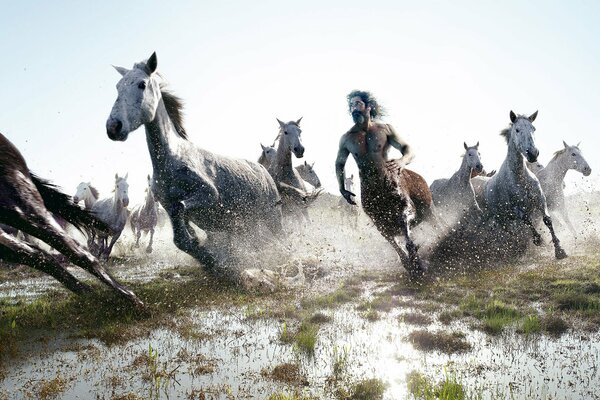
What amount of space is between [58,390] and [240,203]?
5.29m

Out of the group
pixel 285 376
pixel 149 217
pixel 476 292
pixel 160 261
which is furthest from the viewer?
pixel 149 217

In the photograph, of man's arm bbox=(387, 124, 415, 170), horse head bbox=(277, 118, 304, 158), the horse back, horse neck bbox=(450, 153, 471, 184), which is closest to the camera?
man's arm bbox=(387, 124, 415, 170)

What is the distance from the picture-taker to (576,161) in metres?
13.5

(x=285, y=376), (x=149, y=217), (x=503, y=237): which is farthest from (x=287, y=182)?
(x=285, y=376)

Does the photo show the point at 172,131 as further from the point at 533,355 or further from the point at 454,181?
the point at 454,181

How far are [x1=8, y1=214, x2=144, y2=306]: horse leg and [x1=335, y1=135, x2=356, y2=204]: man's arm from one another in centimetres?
411

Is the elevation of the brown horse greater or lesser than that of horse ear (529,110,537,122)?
lesser

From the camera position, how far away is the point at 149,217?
16.3m

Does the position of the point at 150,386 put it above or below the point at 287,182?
below

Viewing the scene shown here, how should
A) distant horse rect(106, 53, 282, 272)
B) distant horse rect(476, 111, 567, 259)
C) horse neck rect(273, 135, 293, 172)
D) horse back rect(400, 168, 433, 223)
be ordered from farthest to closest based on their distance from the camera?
horse neck rect(273, 135, 293, 172) < distant horse rect(476, 111, 567, 259) < horse back rect(400, 168, 433, 223) < distant horse rect(106, 53, 282, 272)

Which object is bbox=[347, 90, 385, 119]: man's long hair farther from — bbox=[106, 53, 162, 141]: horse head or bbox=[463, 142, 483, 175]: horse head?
bbox=[463, 142, 483, 175]: horse head

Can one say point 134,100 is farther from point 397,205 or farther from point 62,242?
point 397,205

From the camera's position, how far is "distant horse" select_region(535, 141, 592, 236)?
13.3 m

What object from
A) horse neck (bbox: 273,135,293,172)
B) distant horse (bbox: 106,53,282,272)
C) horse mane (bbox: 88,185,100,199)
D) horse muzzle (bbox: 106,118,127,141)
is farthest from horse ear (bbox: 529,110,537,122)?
horse mane (bbox: 88,185,100,199)
